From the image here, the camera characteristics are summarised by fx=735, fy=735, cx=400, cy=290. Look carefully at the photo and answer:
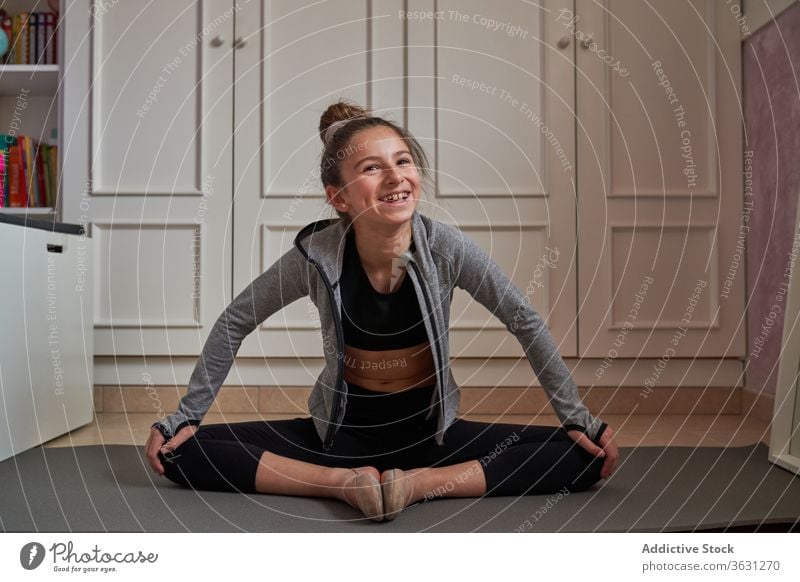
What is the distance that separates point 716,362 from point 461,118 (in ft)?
3.04

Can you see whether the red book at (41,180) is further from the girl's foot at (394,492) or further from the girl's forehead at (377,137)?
the girl's foot at (394,492)

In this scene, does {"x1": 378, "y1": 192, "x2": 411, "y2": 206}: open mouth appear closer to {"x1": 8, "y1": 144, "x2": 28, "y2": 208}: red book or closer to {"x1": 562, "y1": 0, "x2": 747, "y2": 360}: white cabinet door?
{"x1": 562, "y1": 0, "x2": 747, "y2": 360}: white cabinet door

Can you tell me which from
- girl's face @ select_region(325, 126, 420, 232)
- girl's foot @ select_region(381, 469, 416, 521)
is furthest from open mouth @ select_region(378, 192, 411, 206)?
girl's foot @ select_region(381, 469, 416, 521)

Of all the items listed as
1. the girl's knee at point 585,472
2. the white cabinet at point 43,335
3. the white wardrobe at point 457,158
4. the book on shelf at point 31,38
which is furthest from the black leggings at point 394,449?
the book on shelf at point 31,38

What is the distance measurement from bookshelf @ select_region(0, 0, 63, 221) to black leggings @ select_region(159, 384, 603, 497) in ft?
3.94

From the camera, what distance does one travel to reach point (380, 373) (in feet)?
3.88

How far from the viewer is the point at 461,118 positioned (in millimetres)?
1972

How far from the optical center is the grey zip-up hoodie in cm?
110

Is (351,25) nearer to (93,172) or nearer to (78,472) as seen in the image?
→ (93,172)

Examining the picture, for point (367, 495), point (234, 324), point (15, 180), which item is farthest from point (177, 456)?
point (15, 180)
